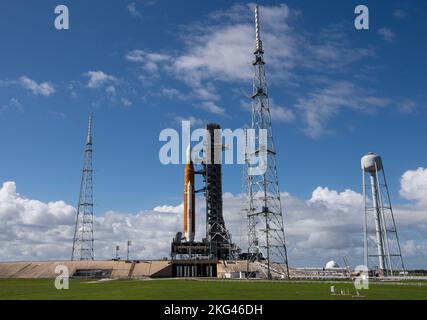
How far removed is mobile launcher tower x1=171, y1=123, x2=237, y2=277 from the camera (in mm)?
133125

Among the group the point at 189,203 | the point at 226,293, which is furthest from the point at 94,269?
the point at 226,293

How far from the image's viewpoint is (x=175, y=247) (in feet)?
432

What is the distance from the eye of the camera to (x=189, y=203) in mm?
138250

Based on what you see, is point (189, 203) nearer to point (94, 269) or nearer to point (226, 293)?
point (94, 269)

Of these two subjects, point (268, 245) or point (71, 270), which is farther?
point (71, 270)

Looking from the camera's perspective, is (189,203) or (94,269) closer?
(94,269)

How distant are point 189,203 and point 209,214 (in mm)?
7284

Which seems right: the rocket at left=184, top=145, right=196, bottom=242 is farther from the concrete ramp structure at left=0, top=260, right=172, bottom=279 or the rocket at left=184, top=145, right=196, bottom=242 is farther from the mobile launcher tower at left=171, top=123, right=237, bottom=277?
the concrete ramp structure at left=0, top=260, right=172, bottom=279

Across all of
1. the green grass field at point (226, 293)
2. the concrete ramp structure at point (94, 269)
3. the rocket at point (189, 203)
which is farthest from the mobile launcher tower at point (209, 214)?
the green grass field at point (226, 293)

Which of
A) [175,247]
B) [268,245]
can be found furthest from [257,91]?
[175,247]

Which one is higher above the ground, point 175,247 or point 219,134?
point 219,134

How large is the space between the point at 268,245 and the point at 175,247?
173ft
